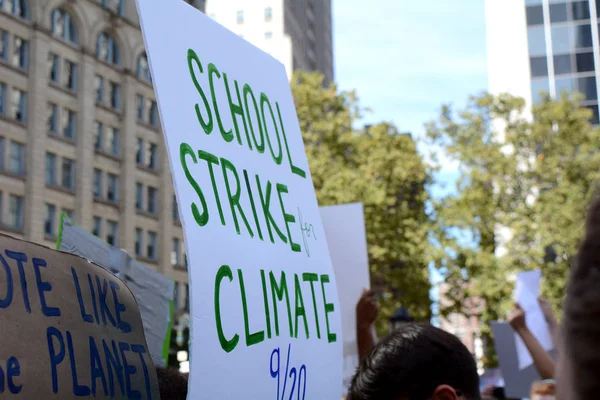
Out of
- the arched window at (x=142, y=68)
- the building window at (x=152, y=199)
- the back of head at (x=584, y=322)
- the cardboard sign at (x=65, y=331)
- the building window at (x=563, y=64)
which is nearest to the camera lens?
the back of head at (x=584, y=322)

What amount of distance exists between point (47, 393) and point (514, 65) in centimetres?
4461

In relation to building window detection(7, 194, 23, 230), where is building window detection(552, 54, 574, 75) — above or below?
above

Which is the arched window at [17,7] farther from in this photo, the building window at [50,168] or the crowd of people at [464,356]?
the crowd of people at [464,356]

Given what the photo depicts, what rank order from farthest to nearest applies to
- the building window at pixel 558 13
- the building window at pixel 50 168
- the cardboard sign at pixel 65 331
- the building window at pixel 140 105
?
the building window at pixel 140 105, the building window at pixel 50 168, the building window at pixel 558 13, the cardboard sign at pixel 65 331

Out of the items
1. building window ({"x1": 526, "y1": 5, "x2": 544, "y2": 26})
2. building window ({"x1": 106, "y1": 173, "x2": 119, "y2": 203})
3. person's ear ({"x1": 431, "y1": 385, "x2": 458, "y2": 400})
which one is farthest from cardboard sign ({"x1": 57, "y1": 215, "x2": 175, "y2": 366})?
building window ({"x1": 106, "y1": 173, "x2": 119, "y2": 203})

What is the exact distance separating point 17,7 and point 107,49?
841 centimetres

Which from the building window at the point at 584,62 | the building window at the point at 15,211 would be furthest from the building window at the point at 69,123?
the building window at the point at 584,62

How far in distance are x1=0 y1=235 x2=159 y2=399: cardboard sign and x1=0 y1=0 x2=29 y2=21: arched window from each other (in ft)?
166

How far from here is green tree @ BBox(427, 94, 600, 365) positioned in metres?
29.0

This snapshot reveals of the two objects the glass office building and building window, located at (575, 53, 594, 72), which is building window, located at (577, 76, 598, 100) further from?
building window, located at (575, 53, 594, 72)

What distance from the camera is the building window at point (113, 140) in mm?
58344

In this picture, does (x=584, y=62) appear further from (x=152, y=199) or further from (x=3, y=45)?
(x=152, y=199)

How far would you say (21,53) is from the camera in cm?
5138

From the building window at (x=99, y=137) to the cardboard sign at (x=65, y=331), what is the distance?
5539 cm
